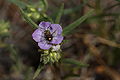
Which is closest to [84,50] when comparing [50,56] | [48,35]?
[48,35]

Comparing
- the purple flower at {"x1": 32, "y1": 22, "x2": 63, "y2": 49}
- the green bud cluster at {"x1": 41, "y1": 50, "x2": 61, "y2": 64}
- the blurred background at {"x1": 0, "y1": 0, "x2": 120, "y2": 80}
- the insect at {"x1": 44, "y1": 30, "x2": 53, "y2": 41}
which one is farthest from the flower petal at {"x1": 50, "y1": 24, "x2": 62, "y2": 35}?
the blurred background at {"x1": 0, "y1": 0, "x2": 120, "y2": 80}

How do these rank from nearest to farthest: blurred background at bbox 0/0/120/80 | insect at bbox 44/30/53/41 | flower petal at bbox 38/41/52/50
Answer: flower petal at bbox 38/41/52/50 → insect at bbox 44/30/53/41 → blurred background at bbox 0/0/120/80

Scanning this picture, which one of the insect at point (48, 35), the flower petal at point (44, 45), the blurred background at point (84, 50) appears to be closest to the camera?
the flower petal at point (44, 45)

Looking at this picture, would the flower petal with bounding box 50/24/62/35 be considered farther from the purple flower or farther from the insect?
the insect

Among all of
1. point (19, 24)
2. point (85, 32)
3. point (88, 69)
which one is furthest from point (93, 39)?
point (19, 24)

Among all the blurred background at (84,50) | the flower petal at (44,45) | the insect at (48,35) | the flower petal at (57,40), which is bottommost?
the blurred background at (84,50)

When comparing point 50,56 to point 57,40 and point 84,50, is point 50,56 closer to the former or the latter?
point 57,40

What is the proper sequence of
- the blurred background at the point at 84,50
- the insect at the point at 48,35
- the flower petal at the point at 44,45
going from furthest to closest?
the blurred background at the point at 84,50 < the insect at the point at 48,35 < the flower petal at the point at 44,45

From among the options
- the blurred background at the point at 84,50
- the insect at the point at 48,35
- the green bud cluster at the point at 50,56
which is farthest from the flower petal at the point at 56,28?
the blurred background at the point at 84,50

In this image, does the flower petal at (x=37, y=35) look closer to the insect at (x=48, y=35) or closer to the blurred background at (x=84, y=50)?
the insect at (x=48, y=35)
